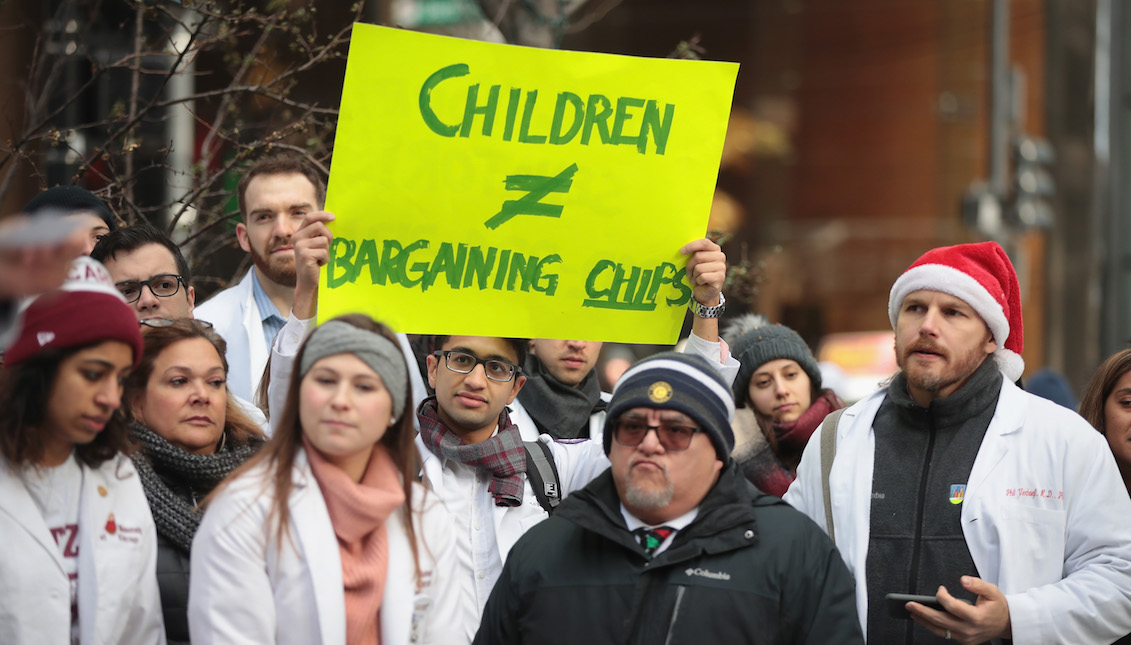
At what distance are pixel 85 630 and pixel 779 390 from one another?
308 cm

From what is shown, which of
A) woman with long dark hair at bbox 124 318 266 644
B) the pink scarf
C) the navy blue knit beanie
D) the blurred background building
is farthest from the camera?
the blurred background building

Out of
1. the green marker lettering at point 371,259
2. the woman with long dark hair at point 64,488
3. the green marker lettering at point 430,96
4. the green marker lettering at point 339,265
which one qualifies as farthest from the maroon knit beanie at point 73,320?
the green marker lettering at point 430,96

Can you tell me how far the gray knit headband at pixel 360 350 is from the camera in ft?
12.2

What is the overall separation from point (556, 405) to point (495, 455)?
3.55 feet

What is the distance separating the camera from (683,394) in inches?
153

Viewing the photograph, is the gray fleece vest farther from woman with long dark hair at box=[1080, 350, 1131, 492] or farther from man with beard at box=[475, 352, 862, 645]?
woman with long dark hair at box=[1080, 350, 1131, 492]

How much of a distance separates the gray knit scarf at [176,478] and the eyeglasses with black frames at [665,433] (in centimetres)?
124

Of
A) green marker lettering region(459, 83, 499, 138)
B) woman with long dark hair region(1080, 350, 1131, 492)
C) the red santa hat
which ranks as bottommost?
woman with long dark hair region(1080, 350, 1131, 492)

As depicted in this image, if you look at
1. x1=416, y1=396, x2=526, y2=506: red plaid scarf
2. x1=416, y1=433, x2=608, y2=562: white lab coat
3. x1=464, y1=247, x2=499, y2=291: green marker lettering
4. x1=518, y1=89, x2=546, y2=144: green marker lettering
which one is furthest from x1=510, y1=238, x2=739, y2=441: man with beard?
x1=518, y1=89, x2=546, y2=144: green marker lettering

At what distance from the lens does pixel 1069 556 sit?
14.0 feet

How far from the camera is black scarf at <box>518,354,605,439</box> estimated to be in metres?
5.59

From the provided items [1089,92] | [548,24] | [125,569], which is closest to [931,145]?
[1089,92]

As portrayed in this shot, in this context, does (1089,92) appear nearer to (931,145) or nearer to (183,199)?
(931,145)

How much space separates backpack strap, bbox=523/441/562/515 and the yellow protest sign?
0.42m
